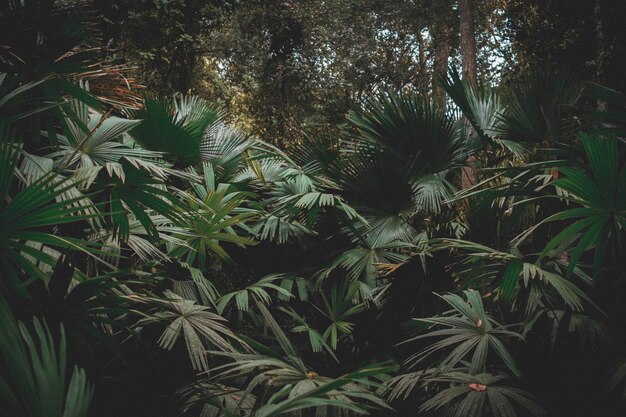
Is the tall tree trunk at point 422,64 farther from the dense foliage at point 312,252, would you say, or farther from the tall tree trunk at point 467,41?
the dense foliage at point 312,252

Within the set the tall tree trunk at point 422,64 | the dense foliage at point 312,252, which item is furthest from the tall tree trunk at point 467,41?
the dense foliage at point 312,252

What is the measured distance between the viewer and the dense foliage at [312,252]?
2.07 metres

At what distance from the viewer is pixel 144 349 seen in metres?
2.85

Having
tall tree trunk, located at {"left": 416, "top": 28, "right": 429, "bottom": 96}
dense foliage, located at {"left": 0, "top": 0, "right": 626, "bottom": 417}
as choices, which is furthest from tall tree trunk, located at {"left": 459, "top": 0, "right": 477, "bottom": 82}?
dense foliage, located at {"left": 0, "top": 0, "right": 626, "bottom": 417}

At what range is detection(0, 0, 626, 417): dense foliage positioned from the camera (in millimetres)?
2074

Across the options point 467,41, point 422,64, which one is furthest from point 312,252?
point 422,64

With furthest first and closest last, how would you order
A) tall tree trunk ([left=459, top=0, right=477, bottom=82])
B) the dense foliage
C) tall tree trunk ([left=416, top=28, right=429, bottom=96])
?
tall tree trunk ([left=416, top=28, right=429, bottom=96]) → tall tree trunk ([left=459, top=0, right=477, bottom=82]) → the dense foliage

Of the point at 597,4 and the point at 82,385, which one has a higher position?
the point at 597,4

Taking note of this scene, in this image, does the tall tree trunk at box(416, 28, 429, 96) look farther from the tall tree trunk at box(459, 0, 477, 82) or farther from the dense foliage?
the dense foliage

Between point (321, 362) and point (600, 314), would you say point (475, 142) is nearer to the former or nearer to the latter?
point (600, 314)

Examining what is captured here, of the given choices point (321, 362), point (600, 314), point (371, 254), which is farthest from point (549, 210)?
point (321, 362)

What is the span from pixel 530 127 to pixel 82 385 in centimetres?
302

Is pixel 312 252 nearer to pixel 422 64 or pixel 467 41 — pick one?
pixel 467 41

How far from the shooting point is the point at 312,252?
4188 mm
